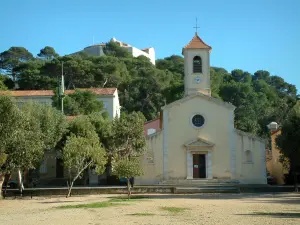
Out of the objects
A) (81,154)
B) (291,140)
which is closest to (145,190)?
(81,154)

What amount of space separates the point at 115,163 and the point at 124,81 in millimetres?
49903

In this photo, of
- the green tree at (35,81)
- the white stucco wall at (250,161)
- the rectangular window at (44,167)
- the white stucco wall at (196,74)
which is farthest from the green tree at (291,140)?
the green tree at (35,81)

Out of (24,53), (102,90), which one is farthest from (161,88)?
(24,53)

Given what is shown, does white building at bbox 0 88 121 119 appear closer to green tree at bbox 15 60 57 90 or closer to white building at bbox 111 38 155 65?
green tree at bbox 15 60 57 90

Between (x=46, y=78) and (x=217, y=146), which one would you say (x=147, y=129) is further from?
(x=46, y=78)

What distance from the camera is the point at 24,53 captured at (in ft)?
335

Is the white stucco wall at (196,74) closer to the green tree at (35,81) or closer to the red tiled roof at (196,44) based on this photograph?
the red tiled roof at (196,44)

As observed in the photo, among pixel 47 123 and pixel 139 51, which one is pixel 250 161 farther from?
pixel 139 51

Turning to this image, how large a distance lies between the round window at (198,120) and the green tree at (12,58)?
5216 centimetres

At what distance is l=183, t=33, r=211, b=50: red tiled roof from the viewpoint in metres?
38.5

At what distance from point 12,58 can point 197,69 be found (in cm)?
6628

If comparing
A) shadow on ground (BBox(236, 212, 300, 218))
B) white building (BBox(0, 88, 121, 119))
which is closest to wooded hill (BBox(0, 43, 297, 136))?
white building (BBox(0, 88, 121, 119))

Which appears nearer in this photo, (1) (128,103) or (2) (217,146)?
(2) (217,146)

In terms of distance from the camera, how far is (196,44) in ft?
128
